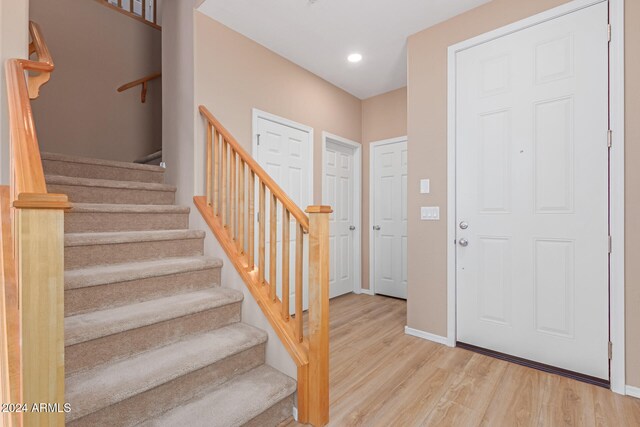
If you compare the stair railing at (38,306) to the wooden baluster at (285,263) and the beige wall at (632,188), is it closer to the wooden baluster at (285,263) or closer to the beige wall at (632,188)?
the wooden baluster at (285,263)

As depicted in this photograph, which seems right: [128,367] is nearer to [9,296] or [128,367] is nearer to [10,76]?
[9,296]

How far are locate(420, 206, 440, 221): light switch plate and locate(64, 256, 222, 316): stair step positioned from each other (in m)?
1.70

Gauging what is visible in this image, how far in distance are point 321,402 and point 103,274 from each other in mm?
1313

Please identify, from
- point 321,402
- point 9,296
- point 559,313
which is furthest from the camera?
point 559,313

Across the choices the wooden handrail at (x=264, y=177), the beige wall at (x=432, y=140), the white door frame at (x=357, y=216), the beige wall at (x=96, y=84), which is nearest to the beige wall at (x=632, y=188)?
the beige wall at (x=432, y=140)

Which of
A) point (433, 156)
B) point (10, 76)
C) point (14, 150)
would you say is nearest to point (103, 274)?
point (14, 150)

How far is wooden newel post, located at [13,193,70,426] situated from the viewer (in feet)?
2.46

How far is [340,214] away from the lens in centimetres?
393

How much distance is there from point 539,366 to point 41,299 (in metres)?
2.70

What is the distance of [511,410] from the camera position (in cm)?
167

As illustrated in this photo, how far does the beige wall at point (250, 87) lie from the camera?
253cm

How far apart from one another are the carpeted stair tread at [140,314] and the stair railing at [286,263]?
22cm

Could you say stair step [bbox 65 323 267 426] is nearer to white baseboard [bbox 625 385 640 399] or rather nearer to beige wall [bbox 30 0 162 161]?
white baseboard [bbox 625 385 640 399]

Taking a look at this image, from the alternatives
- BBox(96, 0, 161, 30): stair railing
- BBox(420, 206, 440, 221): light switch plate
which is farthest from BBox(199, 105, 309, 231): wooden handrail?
BBox(96, 0, 161, 30): stair railing
